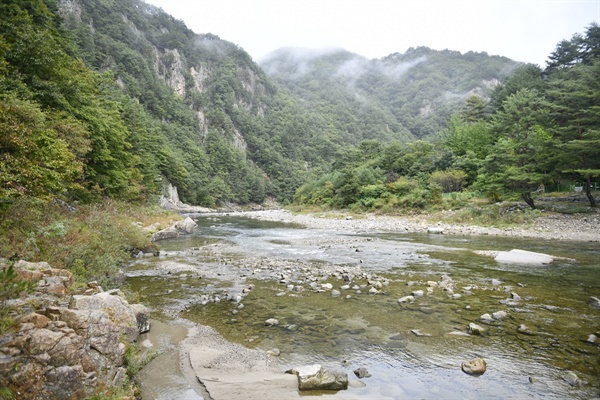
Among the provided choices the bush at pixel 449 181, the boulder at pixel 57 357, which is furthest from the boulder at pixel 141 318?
the bush at pixel 449 181

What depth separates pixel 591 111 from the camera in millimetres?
23688

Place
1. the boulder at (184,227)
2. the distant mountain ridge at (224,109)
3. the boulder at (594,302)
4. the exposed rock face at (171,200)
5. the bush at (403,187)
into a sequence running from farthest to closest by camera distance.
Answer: the distant mountain ridge at (224,109) < the exposed rock face at (171,200) < the bush at (403,187) < the boulder at (184,227) < the boulder at (594,302)

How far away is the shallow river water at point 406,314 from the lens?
5098 millimetres

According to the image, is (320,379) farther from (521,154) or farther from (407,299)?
(521,154)

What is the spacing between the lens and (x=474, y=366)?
5.26 metres

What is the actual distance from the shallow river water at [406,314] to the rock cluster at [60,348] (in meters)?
1.07

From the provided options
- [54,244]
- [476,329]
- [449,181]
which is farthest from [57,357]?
[449,181]

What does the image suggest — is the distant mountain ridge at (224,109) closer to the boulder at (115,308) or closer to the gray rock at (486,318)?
the boulder at (115,308)

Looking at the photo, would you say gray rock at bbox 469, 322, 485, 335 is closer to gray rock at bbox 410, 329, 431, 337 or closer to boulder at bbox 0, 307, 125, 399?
gray rock at bbox 410, 329, 431, 337

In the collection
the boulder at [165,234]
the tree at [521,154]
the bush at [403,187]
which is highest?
the tree at [521,154]

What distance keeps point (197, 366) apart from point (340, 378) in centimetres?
251

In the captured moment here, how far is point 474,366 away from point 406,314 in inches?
103

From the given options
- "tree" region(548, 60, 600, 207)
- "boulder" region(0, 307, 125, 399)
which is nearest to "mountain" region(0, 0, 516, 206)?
"boulder" region(0, 307, 125, 399)

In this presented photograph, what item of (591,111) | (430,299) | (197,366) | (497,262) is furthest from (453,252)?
(591,111)
